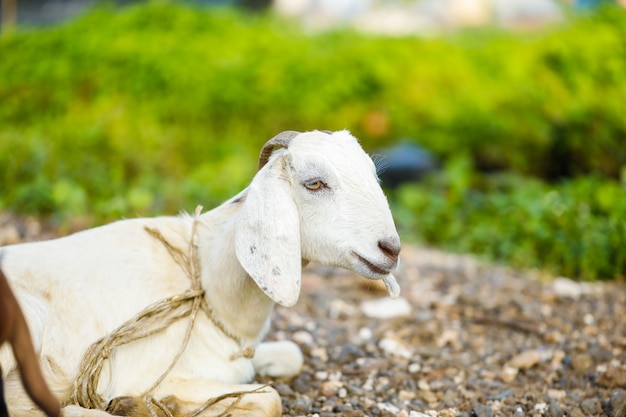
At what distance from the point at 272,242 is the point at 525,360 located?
2.11 m

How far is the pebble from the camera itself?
495 cm

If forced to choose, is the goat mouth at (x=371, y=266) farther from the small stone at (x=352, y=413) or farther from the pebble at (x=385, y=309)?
the pebble at (x=385, y=309)

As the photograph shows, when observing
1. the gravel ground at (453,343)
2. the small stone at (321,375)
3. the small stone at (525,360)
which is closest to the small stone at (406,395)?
the gravel ground at (453,343)

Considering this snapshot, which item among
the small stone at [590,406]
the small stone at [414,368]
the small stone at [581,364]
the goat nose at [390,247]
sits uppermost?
the goat nose at [390,247]

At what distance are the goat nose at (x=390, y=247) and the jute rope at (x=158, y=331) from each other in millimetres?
753

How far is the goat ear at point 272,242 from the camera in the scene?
2.71m

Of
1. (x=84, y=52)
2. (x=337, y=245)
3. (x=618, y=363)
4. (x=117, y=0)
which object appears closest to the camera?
(x=337, y=245)

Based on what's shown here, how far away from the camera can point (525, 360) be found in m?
4.13

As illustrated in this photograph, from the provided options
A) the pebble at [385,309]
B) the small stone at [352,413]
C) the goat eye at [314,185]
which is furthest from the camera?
the pebble at [385,309]

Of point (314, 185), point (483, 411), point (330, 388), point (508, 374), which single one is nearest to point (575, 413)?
point (483, 411)

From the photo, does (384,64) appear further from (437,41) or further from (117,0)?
(117,0)

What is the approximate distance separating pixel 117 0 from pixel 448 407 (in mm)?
11073

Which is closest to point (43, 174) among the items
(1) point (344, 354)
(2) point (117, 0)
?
(1) point (344, 354)

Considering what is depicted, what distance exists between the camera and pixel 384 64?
10453 mm
